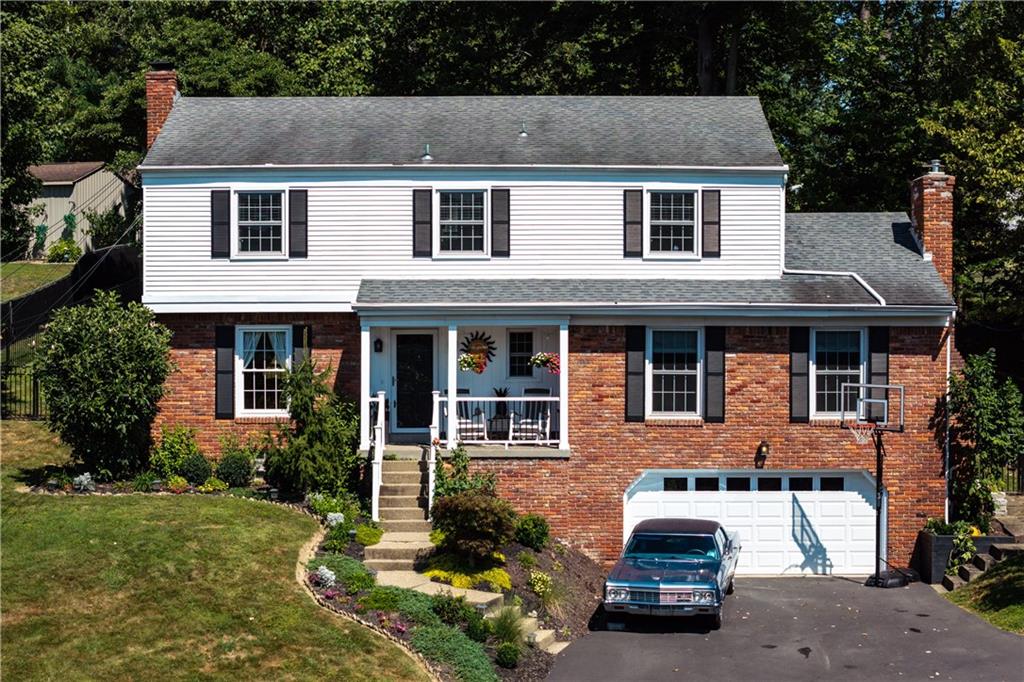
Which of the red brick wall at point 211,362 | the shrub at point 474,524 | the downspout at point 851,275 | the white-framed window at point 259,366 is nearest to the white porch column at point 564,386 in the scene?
the shrub at point 474,524

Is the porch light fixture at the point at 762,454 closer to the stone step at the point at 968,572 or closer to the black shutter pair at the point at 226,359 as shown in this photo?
the stone step at the point at 968,572

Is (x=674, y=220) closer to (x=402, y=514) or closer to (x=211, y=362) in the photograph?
(x=402, y=514)

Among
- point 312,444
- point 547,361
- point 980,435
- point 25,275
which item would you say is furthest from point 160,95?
point 980,435

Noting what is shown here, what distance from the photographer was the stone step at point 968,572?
26.6 metres

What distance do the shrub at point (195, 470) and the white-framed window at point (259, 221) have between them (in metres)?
4.62

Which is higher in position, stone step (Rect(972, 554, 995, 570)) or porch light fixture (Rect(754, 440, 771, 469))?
porch light fixture (Rect(754, 440, 771, 469))

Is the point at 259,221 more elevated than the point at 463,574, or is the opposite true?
the point at 259,221

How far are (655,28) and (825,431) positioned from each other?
2164cm

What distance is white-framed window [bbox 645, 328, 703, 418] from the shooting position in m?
27.9

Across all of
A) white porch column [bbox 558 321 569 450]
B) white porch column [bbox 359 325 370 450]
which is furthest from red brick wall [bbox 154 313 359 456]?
white porch column [bbox 558 321 569 450]

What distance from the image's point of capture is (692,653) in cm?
2181

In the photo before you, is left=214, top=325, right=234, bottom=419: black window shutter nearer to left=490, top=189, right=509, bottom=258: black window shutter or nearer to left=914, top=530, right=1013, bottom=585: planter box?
left=490, top=189, right=509, bottom=258: black window shutter

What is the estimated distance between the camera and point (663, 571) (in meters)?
23.2

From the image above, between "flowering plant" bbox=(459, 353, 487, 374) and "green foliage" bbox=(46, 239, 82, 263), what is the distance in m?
26.3
